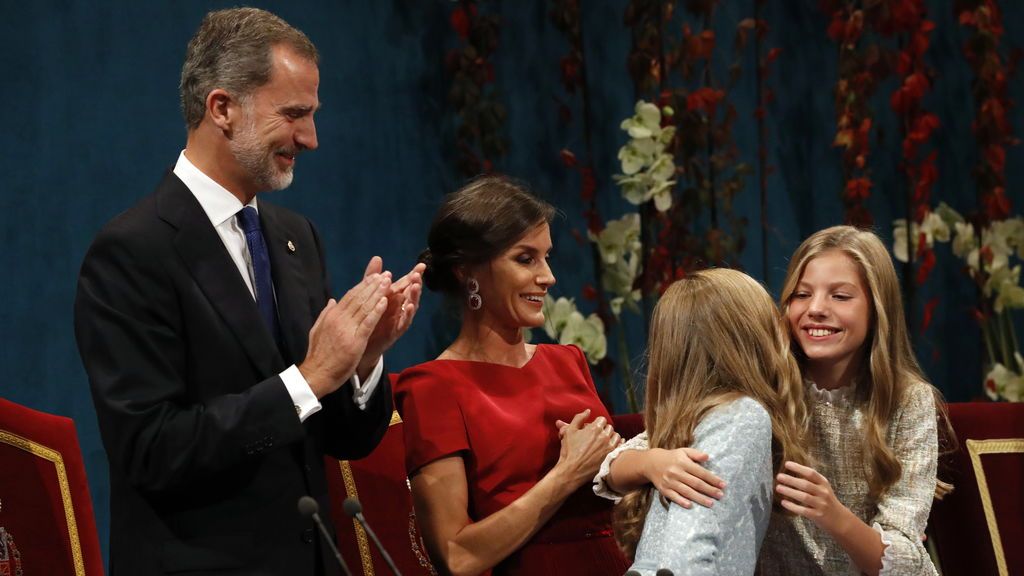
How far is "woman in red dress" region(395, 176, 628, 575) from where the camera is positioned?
2.39 m

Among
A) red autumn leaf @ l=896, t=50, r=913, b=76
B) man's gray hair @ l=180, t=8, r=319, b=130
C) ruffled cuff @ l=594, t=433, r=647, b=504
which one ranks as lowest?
ruffled cuff @ l=594, t=433, r=647, b=504

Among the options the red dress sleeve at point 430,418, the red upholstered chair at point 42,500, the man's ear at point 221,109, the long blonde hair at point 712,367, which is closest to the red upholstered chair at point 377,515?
the red dress sleeve at point 430,418

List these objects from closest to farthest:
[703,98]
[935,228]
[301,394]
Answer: [301,394] → [703,98] → [935,228]

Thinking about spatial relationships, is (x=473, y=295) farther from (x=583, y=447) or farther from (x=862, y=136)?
(x=862, y=136)

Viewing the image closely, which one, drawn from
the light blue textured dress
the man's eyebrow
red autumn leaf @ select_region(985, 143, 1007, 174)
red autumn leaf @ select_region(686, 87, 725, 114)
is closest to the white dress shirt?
the man's eyebrow

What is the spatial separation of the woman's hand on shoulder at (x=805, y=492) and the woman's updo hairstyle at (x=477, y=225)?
774 mm

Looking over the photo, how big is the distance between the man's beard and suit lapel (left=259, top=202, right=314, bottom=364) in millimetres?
97

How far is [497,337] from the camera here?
2613 millimetres

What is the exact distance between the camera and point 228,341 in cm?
202

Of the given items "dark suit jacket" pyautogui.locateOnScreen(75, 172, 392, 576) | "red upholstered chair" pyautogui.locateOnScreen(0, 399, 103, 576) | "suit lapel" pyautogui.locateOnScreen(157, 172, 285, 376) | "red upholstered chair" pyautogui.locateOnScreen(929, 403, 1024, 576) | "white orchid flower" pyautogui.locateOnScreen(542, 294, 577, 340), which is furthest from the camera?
"white orchid flower" pyautogui.locateOnScreen(542, 294, 577, 340)

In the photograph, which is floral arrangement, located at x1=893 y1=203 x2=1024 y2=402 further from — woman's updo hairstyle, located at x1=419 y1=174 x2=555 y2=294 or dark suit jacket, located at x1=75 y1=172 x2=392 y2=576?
dark suit jacket, located at x1=75 y1=172 x2=392 y2=576

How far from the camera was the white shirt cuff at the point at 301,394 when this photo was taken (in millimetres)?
1963

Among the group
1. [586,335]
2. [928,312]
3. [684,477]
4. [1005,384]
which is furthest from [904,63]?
[684,477]

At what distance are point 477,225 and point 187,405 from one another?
771 millimetres
